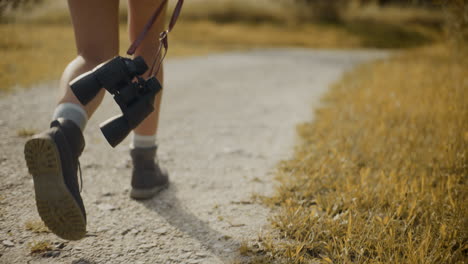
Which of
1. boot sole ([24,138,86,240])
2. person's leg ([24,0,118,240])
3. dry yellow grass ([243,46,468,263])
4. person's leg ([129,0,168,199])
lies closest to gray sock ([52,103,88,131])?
person's leg ([24,0,118,240])

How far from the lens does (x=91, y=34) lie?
4.64 feet

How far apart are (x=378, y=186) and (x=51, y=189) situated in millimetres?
1562

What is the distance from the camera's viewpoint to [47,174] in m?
1.17

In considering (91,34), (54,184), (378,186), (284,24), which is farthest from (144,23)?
(284,24)

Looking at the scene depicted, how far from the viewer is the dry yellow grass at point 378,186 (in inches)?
54.5

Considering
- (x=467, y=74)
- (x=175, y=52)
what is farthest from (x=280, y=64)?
(x=467, y=74)

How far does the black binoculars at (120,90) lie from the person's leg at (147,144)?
371mm

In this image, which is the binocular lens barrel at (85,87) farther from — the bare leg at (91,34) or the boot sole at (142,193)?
the boot sole at (142,193)

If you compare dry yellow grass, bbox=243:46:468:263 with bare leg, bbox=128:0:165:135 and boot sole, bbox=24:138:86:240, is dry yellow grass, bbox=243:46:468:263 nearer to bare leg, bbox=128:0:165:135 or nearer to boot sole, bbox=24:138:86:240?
boot sole, bbox=24:138:86:240

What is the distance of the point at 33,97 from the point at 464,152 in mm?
3950

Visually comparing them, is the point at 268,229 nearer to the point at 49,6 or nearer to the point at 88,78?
the point at 88,78

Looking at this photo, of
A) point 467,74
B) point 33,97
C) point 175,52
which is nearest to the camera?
point 33,97

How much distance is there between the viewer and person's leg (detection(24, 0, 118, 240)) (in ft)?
3.82

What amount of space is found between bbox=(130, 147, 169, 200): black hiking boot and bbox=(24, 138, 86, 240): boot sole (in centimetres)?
62
